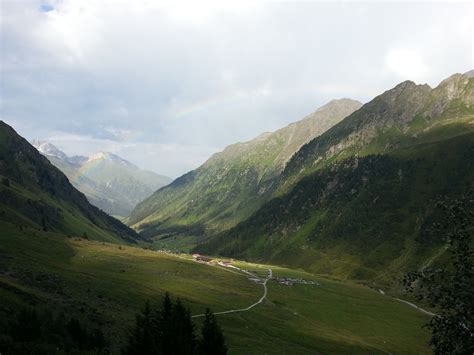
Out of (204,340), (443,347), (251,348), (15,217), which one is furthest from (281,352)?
(15,217)

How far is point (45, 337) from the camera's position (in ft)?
136

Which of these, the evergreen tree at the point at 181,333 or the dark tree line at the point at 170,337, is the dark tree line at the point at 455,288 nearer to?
the dark tree line at the point at 170,337

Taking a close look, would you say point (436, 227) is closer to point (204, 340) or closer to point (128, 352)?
point (128, 352)

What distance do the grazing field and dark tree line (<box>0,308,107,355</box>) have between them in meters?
4.45

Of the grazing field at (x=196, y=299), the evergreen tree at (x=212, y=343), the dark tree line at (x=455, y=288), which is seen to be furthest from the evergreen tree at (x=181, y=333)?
the dark tree line at (x=455, y=288)

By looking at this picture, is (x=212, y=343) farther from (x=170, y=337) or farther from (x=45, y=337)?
(x=45, y=337)

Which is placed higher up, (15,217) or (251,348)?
(15,217)

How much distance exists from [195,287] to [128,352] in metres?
93.1

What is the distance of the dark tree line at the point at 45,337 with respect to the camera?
3378 centimetres

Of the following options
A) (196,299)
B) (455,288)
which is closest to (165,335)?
(455,288)

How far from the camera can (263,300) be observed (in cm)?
13862

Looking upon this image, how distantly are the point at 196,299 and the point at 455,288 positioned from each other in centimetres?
9961

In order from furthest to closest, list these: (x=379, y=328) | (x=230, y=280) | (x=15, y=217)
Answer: (x=15, y=217) < (x=230, y=280) < (x=379, y=328)

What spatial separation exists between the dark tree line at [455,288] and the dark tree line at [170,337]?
92.9 ft
